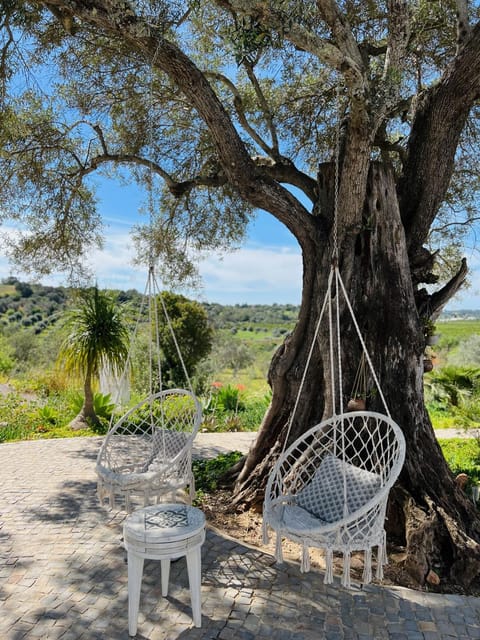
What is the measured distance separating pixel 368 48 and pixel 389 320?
2.89m

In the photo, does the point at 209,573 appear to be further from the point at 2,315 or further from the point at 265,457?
the point at 2,315

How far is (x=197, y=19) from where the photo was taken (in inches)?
220

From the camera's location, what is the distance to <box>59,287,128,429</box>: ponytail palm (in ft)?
27.0

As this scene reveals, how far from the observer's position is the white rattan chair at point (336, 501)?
10.0 ft

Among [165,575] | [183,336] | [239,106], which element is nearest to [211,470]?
[165,575]

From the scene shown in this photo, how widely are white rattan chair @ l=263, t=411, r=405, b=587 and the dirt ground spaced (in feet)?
1.36

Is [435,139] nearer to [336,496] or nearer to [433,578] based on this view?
[336,496]

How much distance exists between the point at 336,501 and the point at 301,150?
15.1 feet

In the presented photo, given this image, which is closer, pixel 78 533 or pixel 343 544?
pixel 343 544

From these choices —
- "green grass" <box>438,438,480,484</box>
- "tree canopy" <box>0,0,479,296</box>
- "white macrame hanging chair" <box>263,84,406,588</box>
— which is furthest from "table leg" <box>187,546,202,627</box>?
"green grass" <box>438,438,480,484</box>

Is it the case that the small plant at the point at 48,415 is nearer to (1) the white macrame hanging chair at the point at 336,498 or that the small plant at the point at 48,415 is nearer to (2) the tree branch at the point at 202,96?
(1) the white macrame hanging chair at the point at 336,498

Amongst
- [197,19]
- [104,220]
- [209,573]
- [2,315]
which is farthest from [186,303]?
[2,315]

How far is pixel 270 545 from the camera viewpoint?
13.6 feet

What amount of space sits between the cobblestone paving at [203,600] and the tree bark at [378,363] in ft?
2.90
